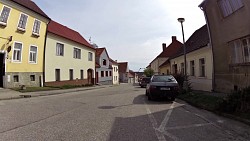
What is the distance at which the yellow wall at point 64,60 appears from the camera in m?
27.4

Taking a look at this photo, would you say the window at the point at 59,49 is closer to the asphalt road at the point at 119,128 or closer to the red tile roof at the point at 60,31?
the red tile roof at the point at 60,31

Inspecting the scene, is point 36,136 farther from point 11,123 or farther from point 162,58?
point 162,58

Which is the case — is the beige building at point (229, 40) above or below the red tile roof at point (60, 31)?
below

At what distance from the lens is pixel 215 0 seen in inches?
615

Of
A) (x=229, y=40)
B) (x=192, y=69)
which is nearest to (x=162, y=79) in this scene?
(x=229, y=40)

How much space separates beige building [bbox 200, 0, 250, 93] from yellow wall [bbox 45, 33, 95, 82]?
17759mm

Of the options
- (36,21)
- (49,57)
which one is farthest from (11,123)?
(49,57)

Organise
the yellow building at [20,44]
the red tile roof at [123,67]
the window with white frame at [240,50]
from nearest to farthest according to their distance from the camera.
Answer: the window with white frame at [240,50] < the yellow building at [20,44] < the red tile roof at [123,67]

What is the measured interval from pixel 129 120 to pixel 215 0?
37.3 feet

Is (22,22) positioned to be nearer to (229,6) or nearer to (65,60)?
(65,60)

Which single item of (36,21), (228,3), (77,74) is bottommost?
(77,74)

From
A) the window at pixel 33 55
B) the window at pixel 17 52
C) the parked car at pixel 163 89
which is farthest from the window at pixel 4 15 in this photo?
the parked car at pixel 163 89

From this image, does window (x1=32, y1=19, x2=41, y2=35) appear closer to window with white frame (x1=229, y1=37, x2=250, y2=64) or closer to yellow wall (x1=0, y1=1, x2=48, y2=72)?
yellow wall (x1=0, y1=1, x2=48, y2=72)

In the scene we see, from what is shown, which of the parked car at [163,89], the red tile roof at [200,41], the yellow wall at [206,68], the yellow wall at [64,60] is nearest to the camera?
the parked car at [163,89]
